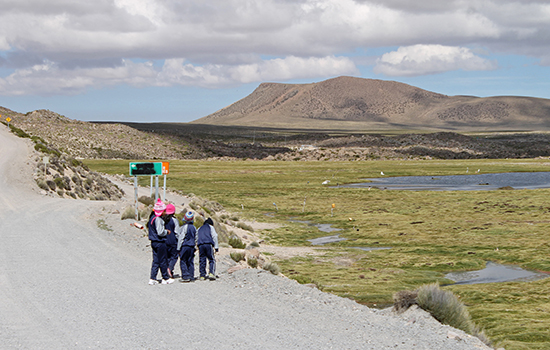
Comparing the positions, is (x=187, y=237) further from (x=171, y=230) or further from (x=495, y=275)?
(x=495, y=275)

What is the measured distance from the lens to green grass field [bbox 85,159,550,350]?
15.9 meters

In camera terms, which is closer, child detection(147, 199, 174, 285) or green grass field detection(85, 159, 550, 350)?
child detection(147, 199, 174, 285)

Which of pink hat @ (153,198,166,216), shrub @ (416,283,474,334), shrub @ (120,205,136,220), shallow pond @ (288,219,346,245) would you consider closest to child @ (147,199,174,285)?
pink hat @ (153,198,166,216)

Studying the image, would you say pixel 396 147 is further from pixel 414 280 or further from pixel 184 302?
pixel 184 302

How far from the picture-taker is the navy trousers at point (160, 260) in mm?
13484

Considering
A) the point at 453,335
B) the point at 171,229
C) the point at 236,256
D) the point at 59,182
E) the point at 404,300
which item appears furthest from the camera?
the point at 59,182

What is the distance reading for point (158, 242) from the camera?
1360cm

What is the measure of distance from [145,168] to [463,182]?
50.3 meters

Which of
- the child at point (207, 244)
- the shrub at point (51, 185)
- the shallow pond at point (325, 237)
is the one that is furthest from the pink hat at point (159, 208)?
the shrub at point (51, 185)

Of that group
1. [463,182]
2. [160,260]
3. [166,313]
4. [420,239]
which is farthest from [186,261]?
[463,182]

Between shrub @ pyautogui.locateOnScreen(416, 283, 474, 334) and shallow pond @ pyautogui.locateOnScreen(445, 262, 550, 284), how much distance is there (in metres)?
8.54

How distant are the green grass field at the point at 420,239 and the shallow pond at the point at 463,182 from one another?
6.61 meters

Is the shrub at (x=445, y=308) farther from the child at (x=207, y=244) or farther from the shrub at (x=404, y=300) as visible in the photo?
the child at (x=207, y=244)

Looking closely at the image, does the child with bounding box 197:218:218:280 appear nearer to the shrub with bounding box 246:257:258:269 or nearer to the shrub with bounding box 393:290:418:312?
the shrub with bounding box 246:257:258:269
